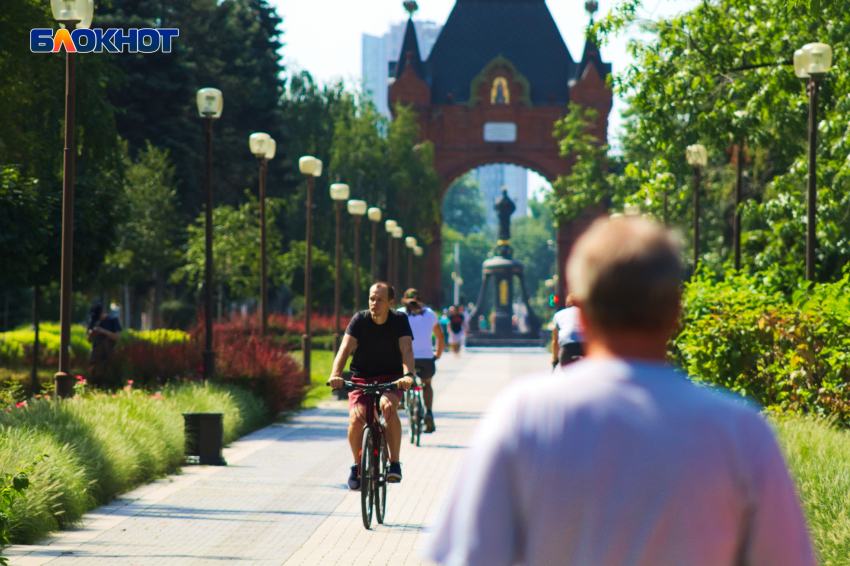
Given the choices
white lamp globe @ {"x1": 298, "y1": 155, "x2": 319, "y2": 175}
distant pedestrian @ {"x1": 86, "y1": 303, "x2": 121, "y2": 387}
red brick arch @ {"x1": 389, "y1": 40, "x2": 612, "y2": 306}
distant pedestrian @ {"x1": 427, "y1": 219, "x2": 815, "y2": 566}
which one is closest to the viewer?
distant pedestrian @ {"x1": 427, "y1": 219, "x2": 815, "y2": 566}

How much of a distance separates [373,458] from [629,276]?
6425 mm

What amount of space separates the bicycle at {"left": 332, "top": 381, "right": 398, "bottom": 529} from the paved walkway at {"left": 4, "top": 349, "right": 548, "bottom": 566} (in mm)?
166

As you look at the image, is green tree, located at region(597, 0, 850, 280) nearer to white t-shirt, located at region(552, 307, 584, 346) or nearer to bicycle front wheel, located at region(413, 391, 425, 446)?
white t-shirt, located at region(552, 307, 584, 346)

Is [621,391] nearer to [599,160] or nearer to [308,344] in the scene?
[308,344]

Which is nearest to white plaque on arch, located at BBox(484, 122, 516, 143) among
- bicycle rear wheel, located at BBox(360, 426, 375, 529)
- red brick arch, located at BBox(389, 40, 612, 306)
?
red brick arch, located at BBox(389, 40, 612, 306)

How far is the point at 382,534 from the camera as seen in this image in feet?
26.2

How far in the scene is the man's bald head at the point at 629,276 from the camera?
7.02ft

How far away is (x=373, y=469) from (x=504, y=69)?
67.9 meters

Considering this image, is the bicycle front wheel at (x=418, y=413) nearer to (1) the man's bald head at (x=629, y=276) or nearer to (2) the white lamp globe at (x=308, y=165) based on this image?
(2) the white lamp globe at (x=308, y=165)

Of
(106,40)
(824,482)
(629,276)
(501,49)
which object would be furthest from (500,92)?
(629,276)

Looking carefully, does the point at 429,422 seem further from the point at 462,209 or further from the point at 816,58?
the point at 462,209

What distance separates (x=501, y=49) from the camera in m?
77.1

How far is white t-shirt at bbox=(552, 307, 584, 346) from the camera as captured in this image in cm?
1217

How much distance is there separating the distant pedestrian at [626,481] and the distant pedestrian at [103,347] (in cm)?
1458
